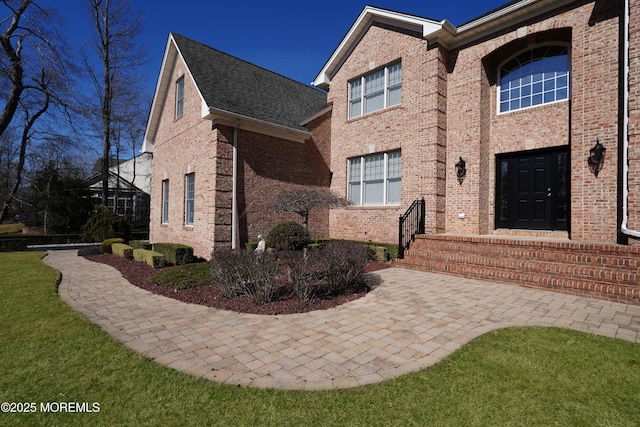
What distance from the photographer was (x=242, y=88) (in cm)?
1259

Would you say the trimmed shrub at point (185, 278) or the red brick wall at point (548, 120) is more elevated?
the red brick wall at point (548, 120)

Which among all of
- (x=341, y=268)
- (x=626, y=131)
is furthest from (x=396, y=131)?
(x=341, y=268)

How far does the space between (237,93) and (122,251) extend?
24.9ft

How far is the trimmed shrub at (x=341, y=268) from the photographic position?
597 centimetres

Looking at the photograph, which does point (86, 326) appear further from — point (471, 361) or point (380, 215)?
point (380, 215)

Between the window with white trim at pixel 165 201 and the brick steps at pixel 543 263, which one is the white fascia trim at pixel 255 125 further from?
the brick steps at pixel 543 263

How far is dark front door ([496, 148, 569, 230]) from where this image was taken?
8.73 m

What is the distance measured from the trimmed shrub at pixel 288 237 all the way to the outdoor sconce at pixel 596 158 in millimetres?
7840

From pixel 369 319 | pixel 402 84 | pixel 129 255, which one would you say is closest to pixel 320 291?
pixel 369 319

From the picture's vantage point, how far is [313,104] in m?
15.8

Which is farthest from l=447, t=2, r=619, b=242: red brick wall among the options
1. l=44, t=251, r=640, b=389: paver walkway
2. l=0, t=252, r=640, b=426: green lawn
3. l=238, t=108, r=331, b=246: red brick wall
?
l=0, t=252, r=640, b=426: green lawn

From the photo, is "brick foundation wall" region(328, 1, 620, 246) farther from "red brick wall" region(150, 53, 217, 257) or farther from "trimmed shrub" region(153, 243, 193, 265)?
"trimmed shrub" region(153, 243, 193, 265)

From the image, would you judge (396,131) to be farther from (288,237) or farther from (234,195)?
(234,195)

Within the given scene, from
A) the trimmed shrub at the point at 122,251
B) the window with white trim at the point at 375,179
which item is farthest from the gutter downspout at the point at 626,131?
the trimmed shrub at the point at 122,251
